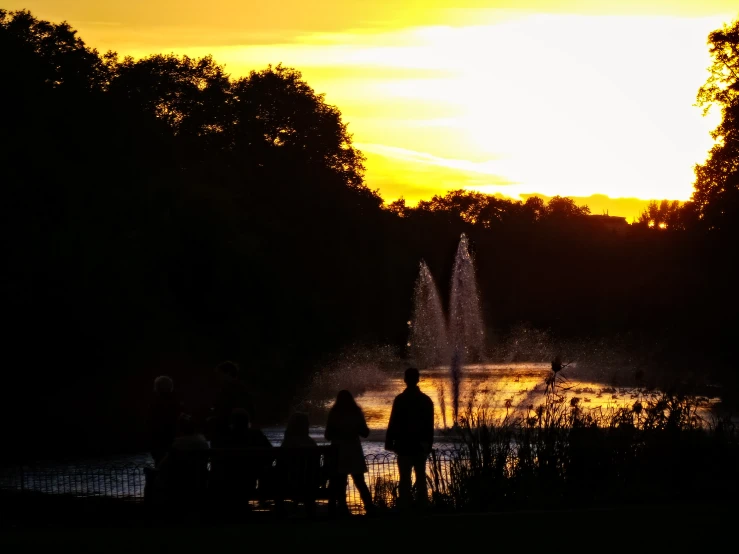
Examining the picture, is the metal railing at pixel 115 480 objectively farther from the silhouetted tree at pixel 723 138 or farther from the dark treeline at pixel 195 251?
the silhouetted tree at pixel 723 138

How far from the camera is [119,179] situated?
4956 centimetres

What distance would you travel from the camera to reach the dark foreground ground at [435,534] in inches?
502

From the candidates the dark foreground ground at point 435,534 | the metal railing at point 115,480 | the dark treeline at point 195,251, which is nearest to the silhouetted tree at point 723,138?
the dark treeline at point 195,251

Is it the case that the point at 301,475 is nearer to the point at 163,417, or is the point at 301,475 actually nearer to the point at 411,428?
the point at 411,428

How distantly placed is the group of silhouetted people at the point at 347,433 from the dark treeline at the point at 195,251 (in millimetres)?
18728

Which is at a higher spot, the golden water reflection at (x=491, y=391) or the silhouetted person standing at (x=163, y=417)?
the silhouetted person standing at (x=163, y=417)

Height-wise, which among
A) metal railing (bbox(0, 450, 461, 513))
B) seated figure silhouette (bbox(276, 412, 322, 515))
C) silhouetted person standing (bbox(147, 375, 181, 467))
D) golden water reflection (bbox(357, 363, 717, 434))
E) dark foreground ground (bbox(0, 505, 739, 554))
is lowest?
golden water reflection (bbox(357, 363, 717, 434))

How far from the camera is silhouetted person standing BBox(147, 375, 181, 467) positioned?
55.7 ft

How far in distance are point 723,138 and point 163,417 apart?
42718mm

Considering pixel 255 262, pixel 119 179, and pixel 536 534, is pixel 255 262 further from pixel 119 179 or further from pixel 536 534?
pixel 536 534

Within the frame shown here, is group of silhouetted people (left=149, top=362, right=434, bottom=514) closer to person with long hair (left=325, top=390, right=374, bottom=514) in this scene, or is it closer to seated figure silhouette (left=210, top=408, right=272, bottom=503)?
person with long hair (left=325, top=390, right=374, bottom=514)

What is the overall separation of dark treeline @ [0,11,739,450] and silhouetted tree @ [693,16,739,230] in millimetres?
198

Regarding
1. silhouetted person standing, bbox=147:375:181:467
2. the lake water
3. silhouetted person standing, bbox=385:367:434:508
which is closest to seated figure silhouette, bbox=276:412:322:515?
silhouetted person standing, bbox=385:367:434:508

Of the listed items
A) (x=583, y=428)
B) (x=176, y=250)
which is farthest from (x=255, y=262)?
(x=583, y=428)
